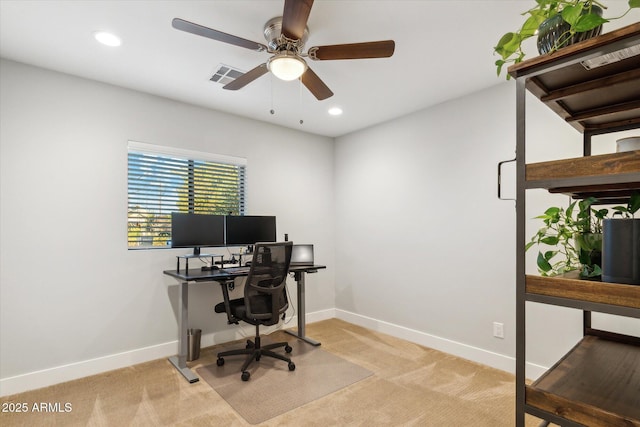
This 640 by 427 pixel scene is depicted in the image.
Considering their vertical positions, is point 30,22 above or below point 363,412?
above

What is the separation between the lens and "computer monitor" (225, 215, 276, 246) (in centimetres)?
359

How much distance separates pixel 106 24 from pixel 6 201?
164 centimetres

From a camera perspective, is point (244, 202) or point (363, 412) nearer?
point (363, 412)

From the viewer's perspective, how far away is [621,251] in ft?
3.05

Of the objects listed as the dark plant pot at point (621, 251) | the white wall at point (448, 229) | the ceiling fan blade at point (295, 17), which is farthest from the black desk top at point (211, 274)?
the dark plant pot at point (621, 251)

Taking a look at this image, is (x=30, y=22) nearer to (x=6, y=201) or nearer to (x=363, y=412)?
(x=6, y=201)

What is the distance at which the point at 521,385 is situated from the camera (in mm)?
1015

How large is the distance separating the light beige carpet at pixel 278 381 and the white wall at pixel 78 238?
812 mm

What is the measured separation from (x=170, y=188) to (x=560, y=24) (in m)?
3.44

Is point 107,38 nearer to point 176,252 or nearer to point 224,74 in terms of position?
point 224,74

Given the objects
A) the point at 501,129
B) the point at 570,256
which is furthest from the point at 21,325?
the point at 501,129

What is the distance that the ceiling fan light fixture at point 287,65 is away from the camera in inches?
81.9

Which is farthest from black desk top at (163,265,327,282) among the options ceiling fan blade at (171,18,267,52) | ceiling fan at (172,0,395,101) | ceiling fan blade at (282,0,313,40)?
ceiling fan blade at (282,0,313,40)

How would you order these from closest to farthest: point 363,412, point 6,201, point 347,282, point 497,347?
point 363,412 < point 6,201 < point 497,347 < point 347,282
